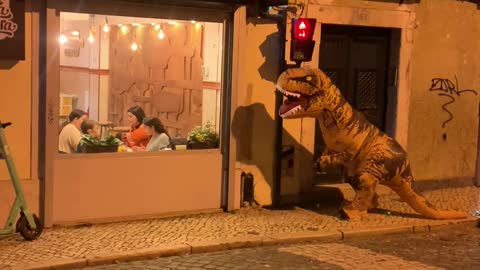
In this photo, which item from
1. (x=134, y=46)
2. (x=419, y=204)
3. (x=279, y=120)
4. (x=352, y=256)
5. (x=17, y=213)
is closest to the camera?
(x=17, y=213)

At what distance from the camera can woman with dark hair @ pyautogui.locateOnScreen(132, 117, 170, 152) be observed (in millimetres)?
9023

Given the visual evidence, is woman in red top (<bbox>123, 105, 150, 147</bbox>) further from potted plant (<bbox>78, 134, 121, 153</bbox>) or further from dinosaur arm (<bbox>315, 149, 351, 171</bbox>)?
dinosaur arm (<bbox>315, 149, 351, 171</bbox>)

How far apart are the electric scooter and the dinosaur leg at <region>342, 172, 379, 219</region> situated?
3.98 metres

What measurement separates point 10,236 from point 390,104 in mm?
6115

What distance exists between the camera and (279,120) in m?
9.66

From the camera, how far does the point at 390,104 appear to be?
432 inches

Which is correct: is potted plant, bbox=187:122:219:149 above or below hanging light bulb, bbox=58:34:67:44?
below

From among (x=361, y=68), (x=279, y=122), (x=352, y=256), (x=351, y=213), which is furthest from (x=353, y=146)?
(x=361, y=68)

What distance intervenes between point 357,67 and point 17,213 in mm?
5683

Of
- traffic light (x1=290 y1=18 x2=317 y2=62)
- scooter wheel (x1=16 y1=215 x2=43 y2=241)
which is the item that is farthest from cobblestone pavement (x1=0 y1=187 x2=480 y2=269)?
traffic light (x1=290 y1=18 x2=317 y2=62)

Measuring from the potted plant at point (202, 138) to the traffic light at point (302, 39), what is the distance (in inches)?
57.3

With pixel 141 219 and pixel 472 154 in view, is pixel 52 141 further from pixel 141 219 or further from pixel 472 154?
pixel 472 154

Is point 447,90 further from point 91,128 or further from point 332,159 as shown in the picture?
point 91,128

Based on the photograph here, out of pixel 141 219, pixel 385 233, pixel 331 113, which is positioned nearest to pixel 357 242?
pixel 385 233
